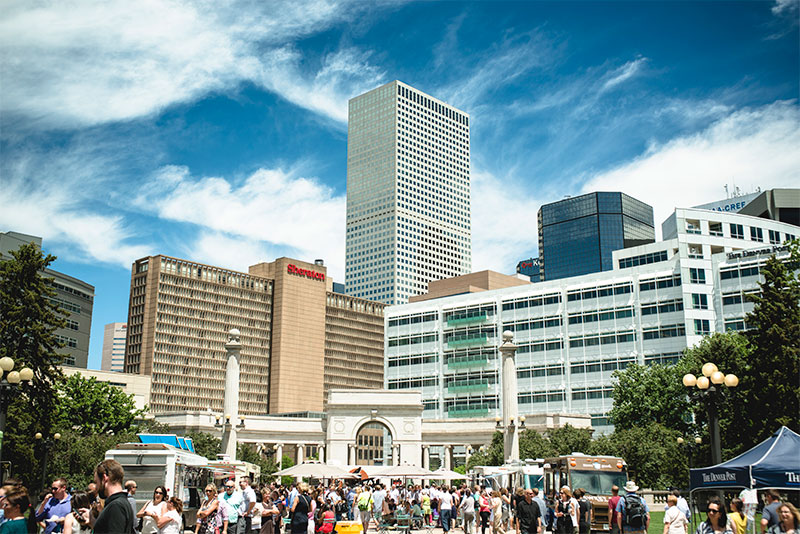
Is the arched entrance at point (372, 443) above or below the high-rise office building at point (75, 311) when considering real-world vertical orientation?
below

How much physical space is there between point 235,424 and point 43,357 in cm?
2032

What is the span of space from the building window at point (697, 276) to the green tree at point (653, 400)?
20388mm

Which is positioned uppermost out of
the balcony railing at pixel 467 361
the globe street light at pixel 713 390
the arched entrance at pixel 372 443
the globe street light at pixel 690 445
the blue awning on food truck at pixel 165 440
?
the balcony railing at pixel 467 361

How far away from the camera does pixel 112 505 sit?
30.5ft

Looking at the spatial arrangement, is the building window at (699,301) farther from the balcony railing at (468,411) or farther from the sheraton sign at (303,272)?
the sheraton sign at (303,272)

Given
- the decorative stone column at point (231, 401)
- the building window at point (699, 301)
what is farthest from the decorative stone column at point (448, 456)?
the building window at point (699, 301)

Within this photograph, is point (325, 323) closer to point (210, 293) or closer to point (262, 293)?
point (262, 293)

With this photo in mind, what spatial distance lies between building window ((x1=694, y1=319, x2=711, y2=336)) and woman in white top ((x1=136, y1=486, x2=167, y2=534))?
82331 millimetres

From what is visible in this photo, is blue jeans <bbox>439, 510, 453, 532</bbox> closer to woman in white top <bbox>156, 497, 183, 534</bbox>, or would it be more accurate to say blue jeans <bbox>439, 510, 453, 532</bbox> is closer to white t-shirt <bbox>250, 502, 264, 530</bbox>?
white t-shirt <bbox>250, 502, 264, 530</bbox>

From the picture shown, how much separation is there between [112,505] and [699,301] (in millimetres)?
89702

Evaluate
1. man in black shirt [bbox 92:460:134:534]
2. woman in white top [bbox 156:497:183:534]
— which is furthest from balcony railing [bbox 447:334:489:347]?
man in black shirt [bbox 92:460:134:534]

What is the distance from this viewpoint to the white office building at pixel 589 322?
89.5 metres

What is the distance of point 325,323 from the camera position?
19688 centimetres

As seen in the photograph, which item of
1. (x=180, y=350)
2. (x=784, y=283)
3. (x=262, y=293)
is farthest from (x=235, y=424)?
(x=262, y=293)
